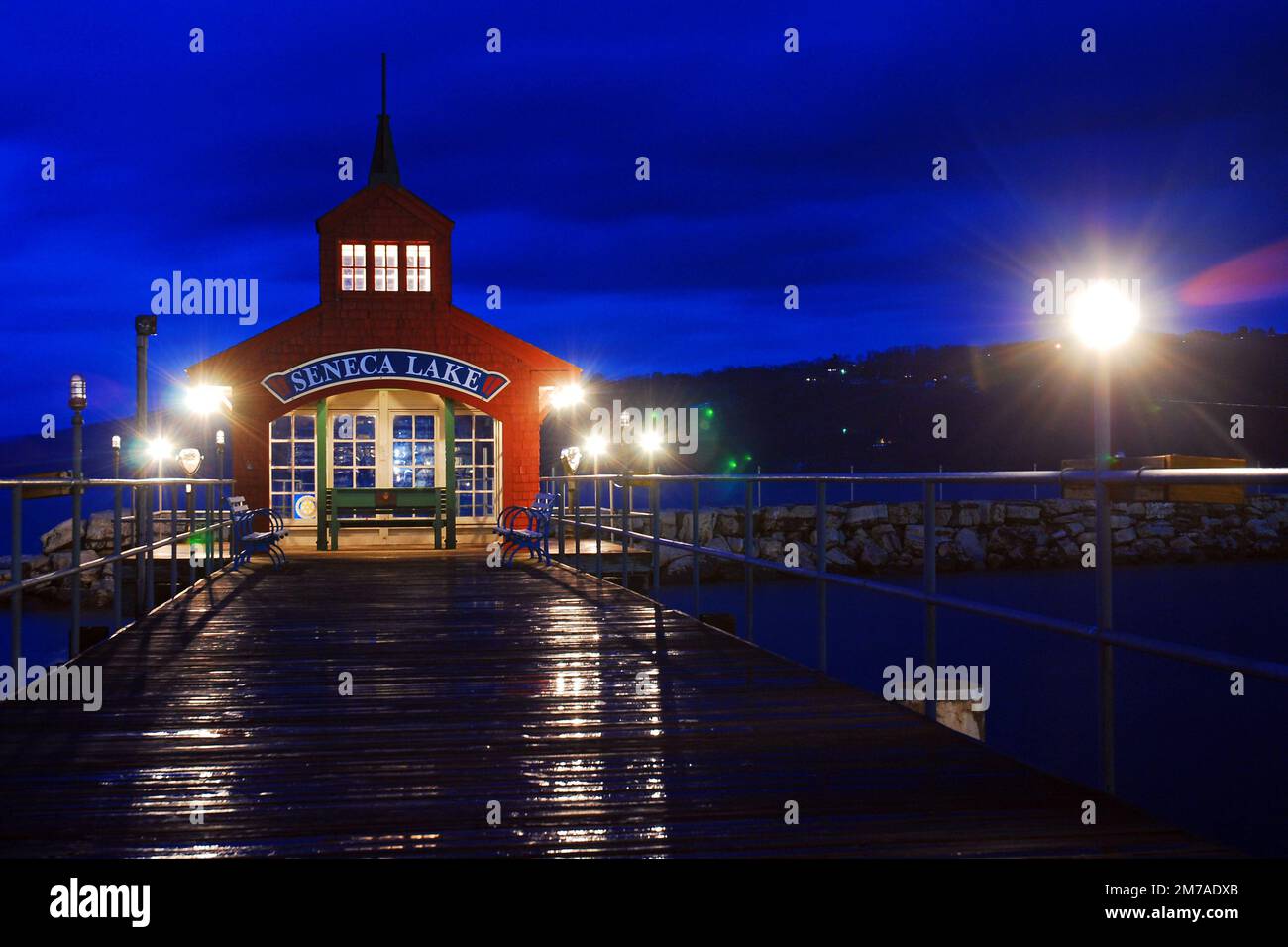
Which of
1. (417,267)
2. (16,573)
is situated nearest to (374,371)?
(417,267)

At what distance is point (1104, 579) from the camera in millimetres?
3637

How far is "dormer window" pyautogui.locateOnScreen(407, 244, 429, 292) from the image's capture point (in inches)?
711

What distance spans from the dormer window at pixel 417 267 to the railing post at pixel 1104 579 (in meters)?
15.3

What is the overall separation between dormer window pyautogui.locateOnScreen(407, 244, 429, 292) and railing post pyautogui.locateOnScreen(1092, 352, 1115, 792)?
15269 mm

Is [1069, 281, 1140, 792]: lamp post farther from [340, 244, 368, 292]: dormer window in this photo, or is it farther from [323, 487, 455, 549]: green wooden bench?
[340, 244, 368, 292]: dormer window

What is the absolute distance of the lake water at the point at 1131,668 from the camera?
21609 millimetres

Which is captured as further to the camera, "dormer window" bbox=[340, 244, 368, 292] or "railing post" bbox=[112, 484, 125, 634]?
"dormer window" bbox=[340, 244, 368, 292]

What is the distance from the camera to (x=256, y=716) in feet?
16.8

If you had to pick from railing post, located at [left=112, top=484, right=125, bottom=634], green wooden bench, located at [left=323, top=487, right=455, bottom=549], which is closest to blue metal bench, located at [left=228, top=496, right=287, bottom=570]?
green wooden bench, located at [left=323, top=487, right=455, bottom=549]

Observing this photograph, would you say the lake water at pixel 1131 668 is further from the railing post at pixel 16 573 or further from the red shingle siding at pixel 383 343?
the railing post at pixel 16 573

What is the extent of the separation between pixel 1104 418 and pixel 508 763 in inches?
94.6

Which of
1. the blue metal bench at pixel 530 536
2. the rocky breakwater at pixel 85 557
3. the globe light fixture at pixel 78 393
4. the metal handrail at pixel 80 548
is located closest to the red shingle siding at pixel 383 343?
the globe light fixture at pixel 78 393
